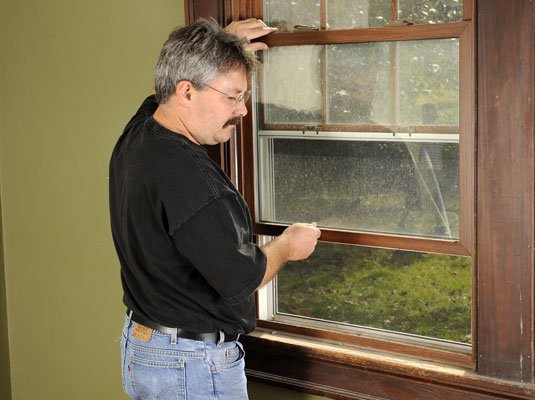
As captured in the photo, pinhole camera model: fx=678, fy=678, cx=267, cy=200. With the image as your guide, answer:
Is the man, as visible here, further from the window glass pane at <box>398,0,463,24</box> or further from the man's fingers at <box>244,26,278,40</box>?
the window glass pane at <box>398,0,463,24</box>

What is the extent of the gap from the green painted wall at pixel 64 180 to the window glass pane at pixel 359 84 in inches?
26.8

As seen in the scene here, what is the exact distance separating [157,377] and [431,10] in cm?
130

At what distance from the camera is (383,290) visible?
2.19 metres

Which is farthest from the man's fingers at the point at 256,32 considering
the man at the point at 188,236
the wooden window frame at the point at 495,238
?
the man at the point at 188,236

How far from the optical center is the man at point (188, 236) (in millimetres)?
1688

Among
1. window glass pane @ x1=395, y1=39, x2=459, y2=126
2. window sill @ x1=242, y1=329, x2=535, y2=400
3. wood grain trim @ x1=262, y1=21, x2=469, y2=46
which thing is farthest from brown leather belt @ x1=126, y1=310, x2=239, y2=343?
wood grain trim @ x1=262, y1=21, x2=469, y2=46

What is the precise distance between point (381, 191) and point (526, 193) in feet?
1.48

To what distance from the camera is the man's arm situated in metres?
1.90

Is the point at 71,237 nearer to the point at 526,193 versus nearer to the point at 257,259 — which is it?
the point at 257,259

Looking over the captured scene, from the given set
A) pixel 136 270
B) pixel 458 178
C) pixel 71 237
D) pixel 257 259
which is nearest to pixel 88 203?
pixel 71 237

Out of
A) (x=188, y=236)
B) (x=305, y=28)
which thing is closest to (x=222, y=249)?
(x=188, y=236)

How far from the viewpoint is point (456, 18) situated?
192 cm

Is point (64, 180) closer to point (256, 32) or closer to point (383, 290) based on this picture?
point (256, 32)

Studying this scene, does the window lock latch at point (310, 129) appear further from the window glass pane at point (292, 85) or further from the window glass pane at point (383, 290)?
the window glass pane at point (383, 290)
